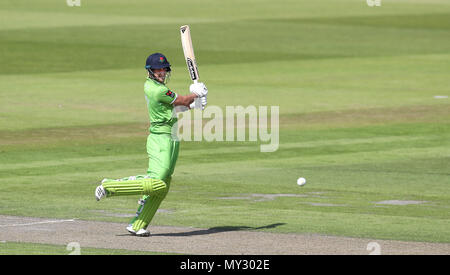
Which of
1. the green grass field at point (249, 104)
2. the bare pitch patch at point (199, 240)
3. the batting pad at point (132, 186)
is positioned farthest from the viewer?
the green grass field at point (249, 104)

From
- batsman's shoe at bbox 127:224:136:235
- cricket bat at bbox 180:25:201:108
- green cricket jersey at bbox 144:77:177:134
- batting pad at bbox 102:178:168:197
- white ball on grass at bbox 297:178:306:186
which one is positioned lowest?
batsman's shoe at bbox 127:224:136:235

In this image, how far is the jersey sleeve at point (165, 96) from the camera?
14492 millimetres

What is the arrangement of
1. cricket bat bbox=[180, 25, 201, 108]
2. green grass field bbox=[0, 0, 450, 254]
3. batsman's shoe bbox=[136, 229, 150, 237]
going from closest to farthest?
1. batsman's shoe bbox=[136, 229, 150, 237]
2. cricket bat bbox=[180, 25, 201, 108]
3. green grass field bbox=[0, 0, 450, 254]

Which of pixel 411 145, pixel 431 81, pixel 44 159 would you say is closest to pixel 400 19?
pixel 431 81

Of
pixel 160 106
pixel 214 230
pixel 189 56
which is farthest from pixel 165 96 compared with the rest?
pixel 214 230

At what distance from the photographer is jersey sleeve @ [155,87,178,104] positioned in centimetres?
1449

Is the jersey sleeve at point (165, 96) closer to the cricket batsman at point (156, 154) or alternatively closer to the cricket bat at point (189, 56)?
the cricket batsman at point (156, 154)

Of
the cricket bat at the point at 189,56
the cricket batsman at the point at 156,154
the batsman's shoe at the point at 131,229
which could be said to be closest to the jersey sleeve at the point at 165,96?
the cricket batsman at the point at 156,154

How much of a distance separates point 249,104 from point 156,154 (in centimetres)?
1747

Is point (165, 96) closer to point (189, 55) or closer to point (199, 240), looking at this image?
point (189, 55)

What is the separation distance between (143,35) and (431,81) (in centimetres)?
1949

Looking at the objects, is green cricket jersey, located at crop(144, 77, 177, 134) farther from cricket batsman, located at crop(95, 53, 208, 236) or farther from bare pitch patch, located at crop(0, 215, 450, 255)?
bare pitch patch, located at crop(0, 215, 450, 255)

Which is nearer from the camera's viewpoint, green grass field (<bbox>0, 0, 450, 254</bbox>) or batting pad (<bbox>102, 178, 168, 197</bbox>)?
batting pad (<bbox>102, 178, 168, 197</bbox>)

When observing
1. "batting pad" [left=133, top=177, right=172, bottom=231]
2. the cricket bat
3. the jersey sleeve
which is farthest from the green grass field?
the cricket bat
